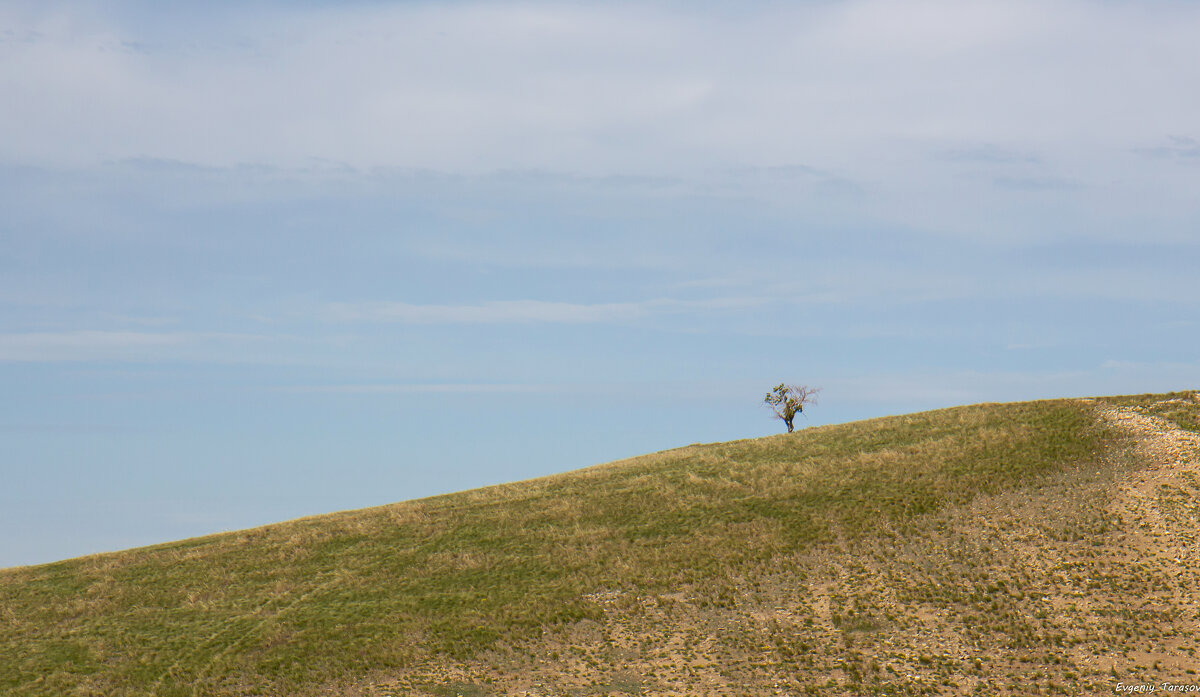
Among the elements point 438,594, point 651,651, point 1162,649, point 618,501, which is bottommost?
point 1162,649

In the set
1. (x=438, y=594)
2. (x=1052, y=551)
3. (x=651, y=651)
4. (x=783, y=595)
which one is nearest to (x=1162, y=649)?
(x=1052, y=551)

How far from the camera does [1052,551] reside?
1786 inches

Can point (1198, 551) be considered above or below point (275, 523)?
below

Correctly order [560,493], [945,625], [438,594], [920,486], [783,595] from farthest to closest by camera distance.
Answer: [560,493]
[920,486]
[438,594]
[783,595]
[945,625]

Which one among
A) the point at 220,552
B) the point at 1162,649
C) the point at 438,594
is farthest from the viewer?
the point at 220,552

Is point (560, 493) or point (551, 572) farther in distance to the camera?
point (560, 493)

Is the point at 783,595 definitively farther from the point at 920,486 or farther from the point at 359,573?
the point at 359,573

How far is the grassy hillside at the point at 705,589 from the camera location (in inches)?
1503

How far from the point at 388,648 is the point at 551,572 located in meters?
10.00

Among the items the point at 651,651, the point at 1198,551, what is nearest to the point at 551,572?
the point at 651,651

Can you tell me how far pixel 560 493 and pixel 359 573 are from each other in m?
16.9

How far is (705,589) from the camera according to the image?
44469 mm

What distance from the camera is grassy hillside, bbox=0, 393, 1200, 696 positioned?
38.2m

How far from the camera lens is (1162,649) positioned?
3753 cm
